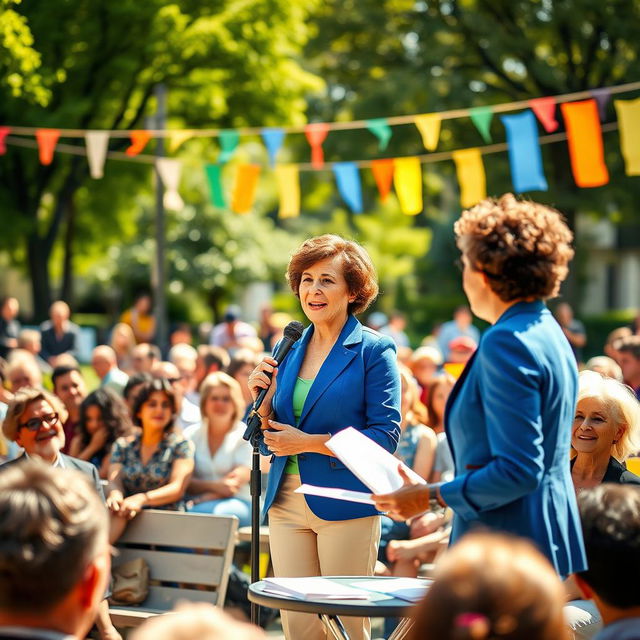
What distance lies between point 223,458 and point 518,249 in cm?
402

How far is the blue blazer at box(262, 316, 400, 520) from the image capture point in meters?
3.94

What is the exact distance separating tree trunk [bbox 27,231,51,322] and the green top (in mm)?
17771

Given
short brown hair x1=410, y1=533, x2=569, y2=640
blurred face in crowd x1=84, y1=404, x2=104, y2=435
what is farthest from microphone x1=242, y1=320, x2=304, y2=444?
blurred face in crowd x1=84, y1=404, x2=104, y2=435

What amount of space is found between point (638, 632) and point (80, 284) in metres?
46.0

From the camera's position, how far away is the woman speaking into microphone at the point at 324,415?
3.92m

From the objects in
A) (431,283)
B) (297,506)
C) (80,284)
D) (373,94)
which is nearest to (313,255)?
(297,506)

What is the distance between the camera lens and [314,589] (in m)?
3.15

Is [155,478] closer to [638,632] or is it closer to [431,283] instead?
[638,632]

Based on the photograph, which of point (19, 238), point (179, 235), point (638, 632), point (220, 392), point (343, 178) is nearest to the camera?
point (638, 632)

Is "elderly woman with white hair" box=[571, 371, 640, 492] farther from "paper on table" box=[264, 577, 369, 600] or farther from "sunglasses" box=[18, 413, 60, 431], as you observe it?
"sunglasses" box=[18, 413, 60, 431]

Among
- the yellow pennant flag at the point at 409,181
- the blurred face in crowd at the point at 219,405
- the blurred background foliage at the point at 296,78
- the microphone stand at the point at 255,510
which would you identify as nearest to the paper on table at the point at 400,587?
the microphone stand at the point at 255,510

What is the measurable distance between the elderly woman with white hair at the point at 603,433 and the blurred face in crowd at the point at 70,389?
4309 mm

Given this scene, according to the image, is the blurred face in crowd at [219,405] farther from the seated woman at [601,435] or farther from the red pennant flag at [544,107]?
the red pennant flag at [544,107]

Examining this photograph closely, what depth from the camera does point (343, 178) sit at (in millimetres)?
12078
